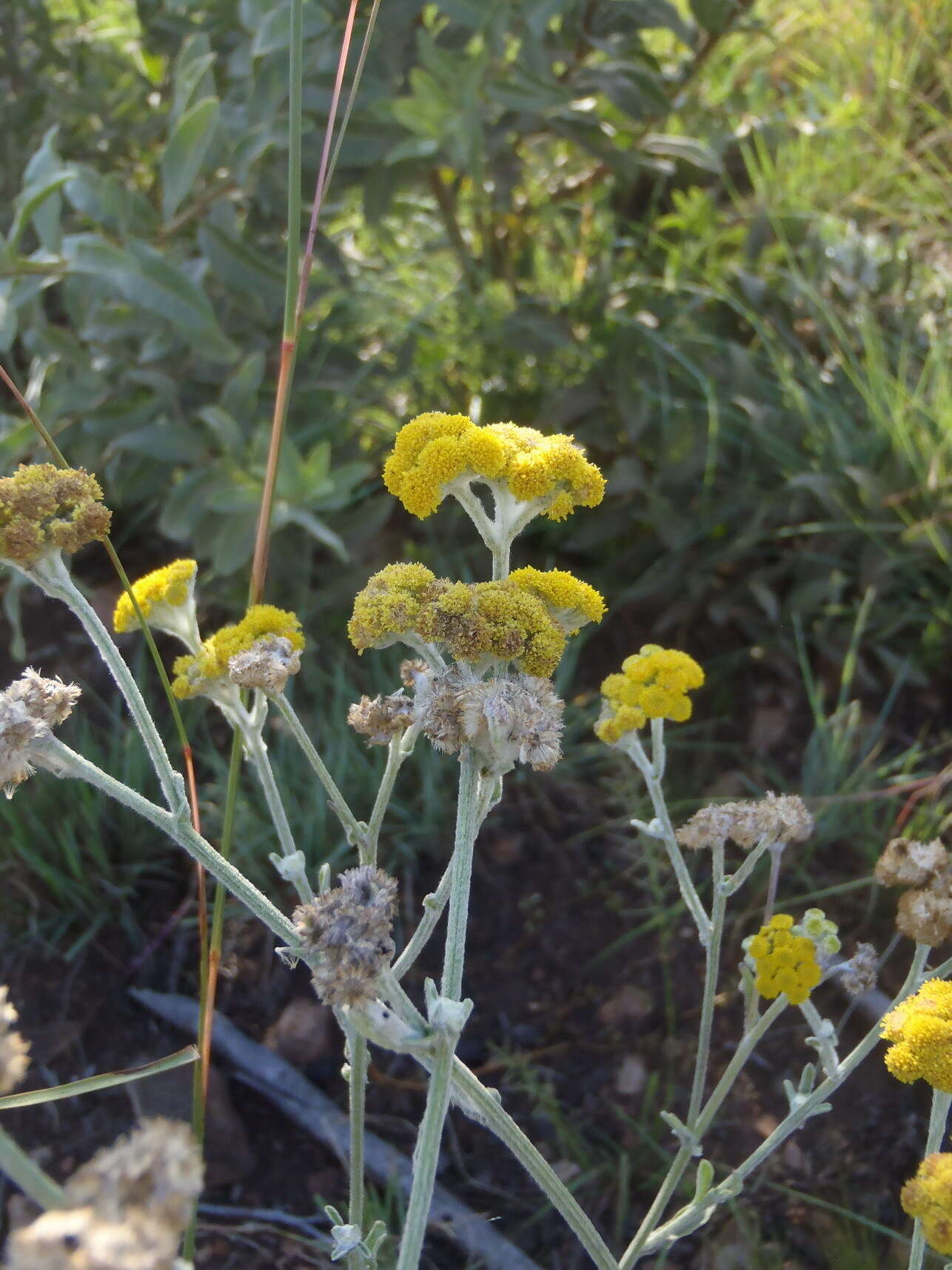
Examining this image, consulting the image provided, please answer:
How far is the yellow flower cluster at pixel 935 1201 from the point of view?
93cm

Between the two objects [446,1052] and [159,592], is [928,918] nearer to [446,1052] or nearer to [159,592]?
[446,1052]

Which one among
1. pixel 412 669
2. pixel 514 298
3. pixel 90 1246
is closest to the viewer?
pixel 90 1246

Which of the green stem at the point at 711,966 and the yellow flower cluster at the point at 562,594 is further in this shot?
the green stem at the point at 711,966

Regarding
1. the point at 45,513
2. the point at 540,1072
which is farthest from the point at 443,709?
the point at 540,1072

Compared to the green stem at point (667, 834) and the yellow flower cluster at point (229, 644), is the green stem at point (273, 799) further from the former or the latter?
the green stem at point (667, 834)

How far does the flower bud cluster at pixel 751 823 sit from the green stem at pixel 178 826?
1.82 feet

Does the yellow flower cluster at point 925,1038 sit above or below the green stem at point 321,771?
below

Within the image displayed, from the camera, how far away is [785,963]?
1.27 meters

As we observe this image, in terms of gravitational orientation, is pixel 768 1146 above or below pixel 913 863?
below

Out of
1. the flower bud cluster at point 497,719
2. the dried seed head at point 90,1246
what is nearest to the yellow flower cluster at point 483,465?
the flower bud cluster at point 497,719

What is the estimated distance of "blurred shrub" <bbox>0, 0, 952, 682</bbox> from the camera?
7.22ft

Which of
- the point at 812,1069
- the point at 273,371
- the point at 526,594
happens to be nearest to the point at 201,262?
the point at 273,371

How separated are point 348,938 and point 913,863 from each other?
73 cm

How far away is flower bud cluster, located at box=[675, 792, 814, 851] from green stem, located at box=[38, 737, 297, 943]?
0.55 meters
